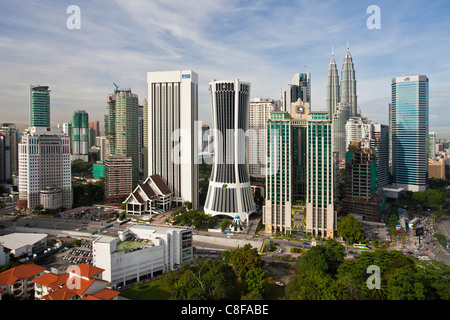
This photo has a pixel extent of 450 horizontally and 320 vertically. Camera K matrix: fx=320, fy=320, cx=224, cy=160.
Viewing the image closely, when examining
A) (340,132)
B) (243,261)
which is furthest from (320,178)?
(340,132)

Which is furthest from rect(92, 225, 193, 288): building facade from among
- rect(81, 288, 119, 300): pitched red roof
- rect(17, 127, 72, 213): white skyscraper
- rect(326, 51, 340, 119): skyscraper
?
rect(326, 51, 340, 119): skyscraper

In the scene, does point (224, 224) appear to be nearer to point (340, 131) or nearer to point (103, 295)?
point (103, 295)

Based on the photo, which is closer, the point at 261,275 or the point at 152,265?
the point at 261,275

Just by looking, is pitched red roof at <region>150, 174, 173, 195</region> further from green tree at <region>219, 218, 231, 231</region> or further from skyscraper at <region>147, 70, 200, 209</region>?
green tree at <region>219, 218, 231, 231</region>

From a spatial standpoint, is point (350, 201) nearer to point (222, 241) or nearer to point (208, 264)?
point (222, 241)

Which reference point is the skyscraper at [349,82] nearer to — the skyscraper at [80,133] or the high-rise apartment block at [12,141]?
the skyscraper at [80,133]
